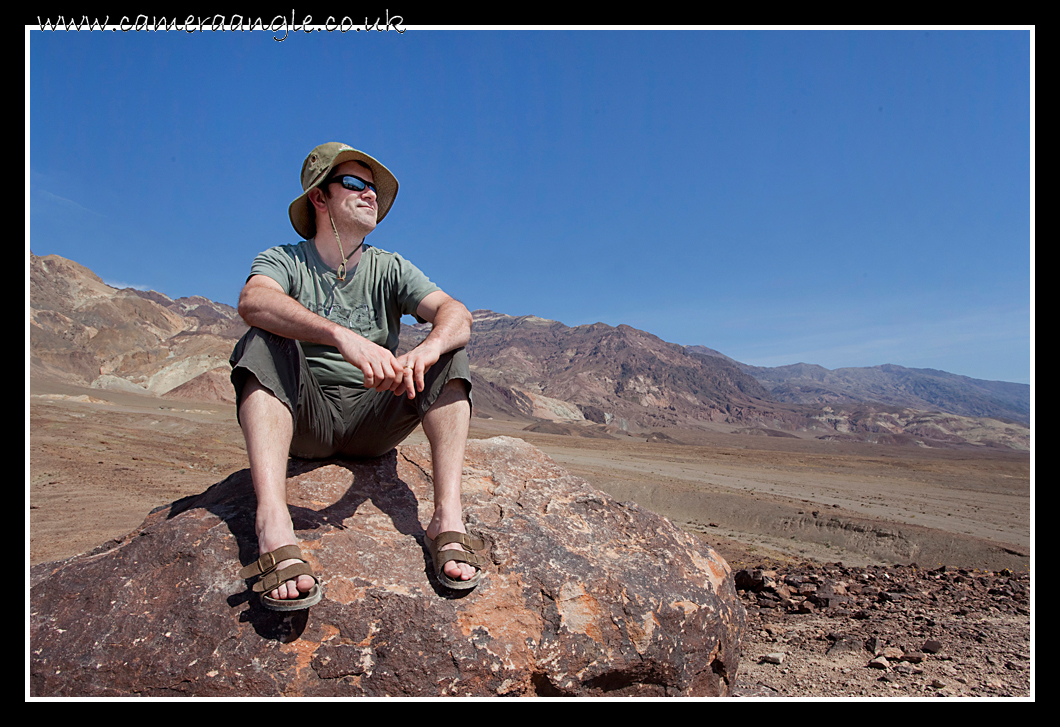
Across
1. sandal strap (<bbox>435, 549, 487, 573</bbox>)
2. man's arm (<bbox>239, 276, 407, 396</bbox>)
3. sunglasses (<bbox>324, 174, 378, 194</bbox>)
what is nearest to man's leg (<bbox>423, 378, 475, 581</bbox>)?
sandal strap (<bbox>435, 549, 487, 573</bbox>)

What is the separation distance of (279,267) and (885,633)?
427 centimetres

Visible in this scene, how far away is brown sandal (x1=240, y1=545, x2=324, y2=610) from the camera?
193 cm

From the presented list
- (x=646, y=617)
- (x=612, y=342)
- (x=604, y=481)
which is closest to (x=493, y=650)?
(x=646, y=617)

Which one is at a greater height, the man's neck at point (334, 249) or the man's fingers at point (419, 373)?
the man's neck at point (334, 249)

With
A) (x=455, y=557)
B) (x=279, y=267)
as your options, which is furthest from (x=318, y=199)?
(x=455, y=557)

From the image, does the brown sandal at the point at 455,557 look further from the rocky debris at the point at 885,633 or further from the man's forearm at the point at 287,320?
the rocky debris at the point at 885,633

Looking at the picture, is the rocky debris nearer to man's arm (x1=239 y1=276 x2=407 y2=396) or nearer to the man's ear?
man's arm (x1=239 y1=276 x2=407 y2=396)

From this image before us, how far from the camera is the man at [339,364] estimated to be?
2.17m

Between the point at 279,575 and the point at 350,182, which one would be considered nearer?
the point at 279,575

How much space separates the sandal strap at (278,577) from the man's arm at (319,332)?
0.66 metres

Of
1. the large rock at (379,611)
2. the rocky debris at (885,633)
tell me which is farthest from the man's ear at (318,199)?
the rocky debris at (885,633)

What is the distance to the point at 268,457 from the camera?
2186 mm

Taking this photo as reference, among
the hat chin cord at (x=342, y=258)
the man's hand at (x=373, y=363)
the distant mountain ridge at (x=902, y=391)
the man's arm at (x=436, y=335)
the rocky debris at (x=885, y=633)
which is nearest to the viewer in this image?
the man's hand at (x=373, y=363)

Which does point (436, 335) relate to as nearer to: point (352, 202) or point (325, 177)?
point (352, 202)
